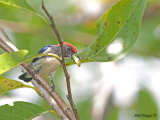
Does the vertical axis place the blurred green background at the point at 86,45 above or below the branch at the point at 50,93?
above

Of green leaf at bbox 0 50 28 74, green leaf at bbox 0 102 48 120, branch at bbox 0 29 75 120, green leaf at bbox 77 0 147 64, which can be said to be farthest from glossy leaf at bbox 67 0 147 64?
green leaf at bbox 0 50 28 74

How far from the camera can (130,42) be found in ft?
10.1

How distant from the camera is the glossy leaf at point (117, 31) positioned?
2984mm

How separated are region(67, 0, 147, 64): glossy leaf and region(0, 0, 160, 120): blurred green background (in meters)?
1.89

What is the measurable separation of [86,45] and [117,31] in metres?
3.18

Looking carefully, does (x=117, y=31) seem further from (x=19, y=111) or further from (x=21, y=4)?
(x=19, y=111)

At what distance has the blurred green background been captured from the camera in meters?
5.77

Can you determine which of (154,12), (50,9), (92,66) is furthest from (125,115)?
(50,9)

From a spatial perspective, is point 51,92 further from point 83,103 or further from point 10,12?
point 10,12

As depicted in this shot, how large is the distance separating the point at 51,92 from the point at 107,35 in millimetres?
826

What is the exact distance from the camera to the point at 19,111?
2758 millimetres

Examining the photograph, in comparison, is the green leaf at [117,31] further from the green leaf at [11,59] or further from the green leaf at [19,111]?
the green leaf at [11,59]

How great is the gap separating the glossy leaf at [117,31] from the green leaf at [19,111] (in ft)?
1.87

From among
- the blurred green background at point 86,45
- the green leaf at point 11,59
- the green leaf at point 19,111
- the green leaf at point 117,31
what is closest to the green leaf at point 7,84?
the green leaf at point 19,111
